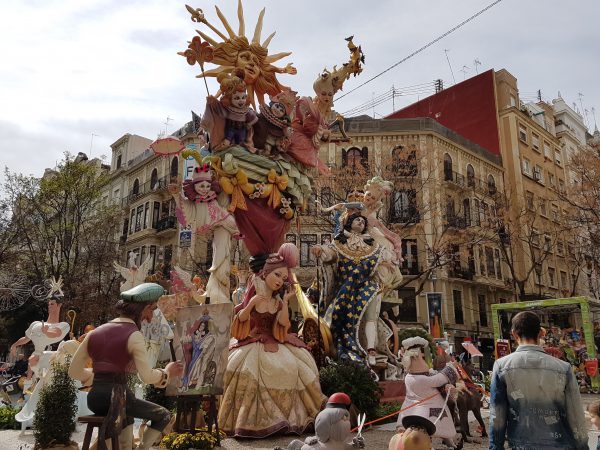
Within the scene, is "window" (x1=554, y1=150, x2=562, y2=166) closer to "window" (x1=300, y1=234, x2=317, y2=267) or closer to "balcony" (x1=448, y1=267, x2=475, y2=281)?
"balcony" (x1=448, y1=267, x2=475, y2=281)

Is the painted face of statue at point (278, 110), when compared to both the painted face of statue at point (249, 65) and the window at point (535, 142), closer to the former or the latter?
the painted face of statue at point (249, 65)

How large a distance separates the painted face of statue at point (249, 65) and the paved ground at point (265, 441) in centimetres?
484

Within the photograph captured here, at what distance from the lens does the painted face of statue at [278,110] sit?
7695 mm

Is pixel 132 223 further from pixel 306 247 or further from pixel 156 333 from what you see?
pixel 156 333

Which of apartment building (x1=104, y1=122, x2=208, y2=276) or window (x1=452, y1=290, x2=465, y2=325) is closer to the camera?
window (x1=452, y1=290, x2=465, y2=325)

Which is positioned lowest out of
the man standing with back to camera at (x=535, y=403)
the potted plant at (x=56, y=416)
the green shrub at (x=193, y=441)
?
the green shrub at (x=193, y=441)

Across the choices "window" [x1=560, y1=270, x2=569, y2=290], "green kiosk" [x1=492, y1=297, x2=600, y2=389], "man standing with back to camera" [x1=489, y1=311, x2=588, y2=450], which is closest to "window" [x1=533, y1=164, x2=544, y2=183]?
"window" [x1=560, y1=270, x2=569, y2=290]

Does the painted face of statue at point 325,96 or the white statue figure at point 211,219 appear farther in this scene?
the painted face of statue at point 325,96

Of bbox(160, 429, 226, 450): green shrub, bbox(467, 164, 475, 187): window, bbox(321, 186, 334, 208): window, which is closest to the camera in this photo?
bbox(160, 429, 226, 450): green shrub

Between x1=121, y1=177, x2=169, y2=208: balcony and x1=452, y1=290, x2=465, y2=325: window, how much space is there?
17541mm

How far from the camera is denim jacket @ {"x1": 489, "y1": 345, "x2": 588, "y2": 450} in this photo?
9.87 ft

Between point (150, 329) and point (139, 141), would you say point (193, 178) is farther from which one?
point (139, 141)

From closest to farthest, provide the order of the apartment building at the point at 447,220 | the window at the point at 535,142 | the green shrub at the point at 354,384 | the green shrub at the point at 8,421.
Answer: the green shrub at the point at 354,384 < the green shrub at the point at 8,421 < the apartment building at the point at 447,220 < the window at the point at 535,142

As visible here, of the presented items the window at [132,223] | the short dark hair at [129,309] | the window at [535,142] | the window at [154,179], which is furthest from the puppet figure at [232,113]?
the window at [535,142]
